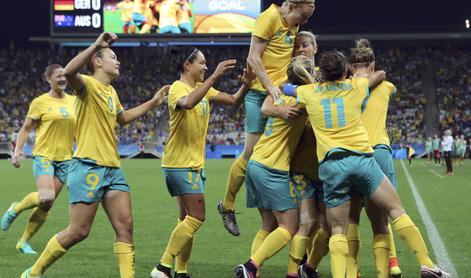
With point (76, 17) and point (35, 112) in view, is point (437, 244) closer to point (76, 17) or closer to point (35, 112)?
point (35, 112)

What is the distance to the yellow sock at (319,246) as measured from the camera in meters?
8.02

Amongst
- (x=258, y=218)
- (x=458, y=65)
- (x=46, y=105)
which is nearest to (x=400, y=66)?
(x=458, y=65)

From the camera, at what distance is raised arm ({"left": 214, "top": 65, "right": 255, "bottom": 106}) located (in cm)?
845

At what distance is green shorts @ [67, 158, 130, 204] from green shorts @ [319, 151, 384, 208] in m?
1.80

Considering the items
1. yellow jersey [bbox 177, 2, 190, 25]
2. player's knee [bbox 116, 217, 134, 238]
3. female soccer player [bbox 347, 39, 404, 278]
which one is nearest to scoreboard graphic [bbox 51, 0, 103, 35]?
yellow jersey [bbox 177, 2, 190, 25]

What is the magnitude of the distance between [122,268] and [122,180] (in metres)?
0.77

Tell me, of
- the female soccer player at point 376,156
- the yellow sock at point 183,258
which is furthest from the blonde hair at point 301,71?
the yellow sock at point 183,258

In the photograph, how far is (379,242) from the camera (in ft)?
25.4

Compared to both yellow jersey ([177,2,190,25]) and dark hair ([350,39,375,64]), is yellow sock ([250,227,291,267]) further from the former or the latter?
yellow jersey ([177,2,190,25])

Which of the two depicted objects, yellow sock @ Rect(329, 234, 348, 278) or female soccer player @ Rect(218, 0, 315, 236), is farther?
female soccer player @ Rect(218, 0, 315, 236)

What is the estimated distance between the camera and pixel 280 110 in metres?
7.47

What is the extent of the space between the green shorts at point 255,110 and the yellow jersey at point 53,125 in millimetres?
2878

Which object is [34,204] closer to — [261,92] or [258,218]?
[261,92]

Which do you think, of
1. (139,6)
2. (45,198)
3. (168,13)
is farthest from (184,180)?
(168,13)
